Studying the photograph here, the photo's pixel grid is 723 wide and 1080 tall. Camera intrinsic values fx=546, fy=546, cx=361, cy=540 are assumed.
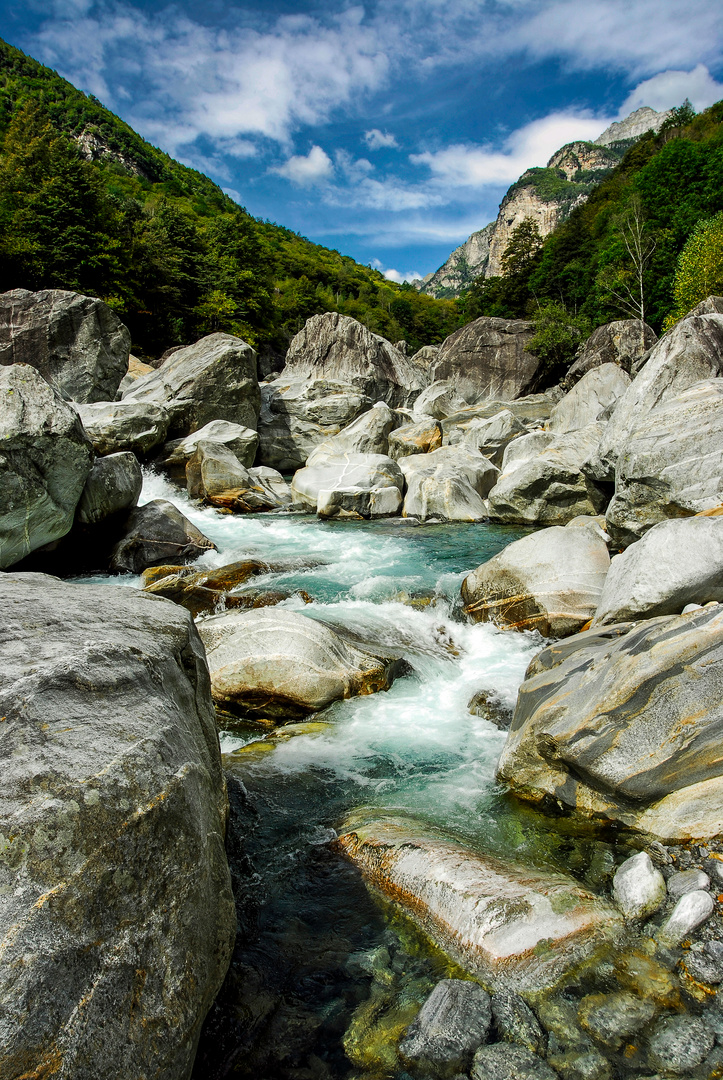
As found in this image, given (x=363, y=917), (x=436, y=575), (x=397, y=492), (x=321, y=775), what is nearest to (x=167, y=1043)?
(x=363, y=917)

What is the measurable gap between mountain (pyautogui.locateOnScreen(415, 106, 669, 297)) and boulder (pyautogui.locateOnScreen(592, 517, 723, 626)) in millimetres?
112387

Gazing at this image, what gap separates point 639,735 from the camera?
3918 millimetres

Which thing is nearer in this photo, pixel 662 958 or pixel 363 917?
pixel 662 958

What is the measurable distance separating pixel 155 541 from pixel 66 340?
1563 centimetres

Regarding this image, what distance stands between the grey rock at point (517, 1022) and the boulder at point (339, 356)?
1242 inches

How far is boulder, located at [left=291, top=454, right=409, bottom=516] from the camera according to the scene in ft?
55.5

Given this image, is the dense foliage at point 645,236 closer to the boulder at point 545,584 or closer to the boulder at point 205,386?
the boulder at point 205,386

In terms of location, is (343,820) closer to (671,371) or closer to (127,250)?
Result: (671,371)

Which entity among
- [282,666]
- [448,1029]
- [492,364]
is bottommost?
[448,1029]

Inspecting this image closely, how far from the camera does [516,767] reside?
459cm

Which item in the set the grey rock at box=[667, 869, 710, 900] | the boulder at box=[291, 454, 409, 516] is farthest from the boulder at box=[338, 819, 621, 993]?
the boulder at box=[291, 454, 409, 516]

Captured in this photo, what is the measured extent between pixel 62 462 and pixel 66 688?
866 centimetres

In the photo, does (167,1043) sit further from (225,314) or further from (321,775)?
(225,314)

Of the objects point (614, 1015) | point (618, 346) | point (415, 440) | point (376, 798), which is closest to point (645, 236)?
point (618, 346)
